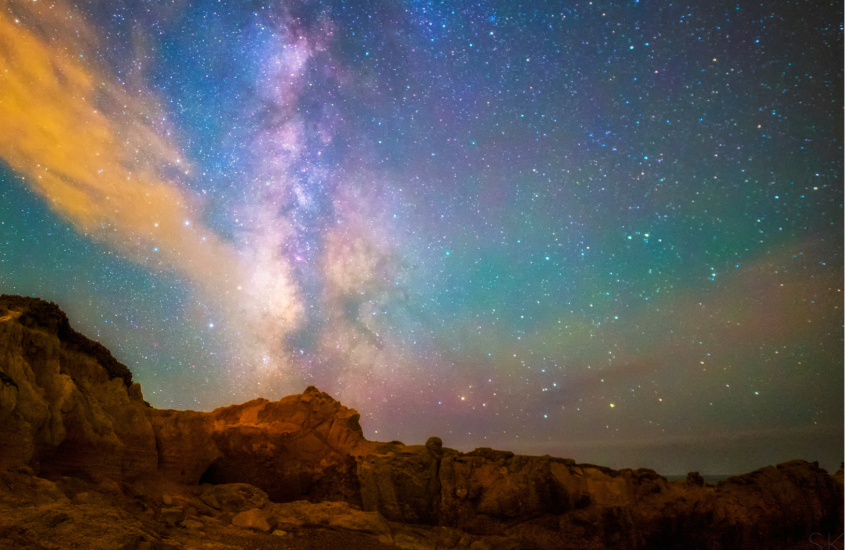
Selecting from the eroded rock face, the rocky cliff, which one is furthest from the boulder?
the eroded rock face

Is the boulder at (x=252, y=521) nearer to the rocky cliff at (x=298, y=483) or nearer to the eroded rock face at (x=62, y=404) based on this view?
the rocky cliff at (x=298, y=483)

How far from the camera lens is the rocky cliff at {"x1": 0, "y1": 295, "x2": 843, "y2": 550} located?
448 inches

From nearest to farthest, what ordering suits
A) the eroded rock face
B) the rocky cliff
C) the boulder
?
the eroded rock face → the rocky cliff → the boulder

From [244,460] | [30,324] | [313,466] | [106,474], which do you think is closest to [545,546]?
[313,466]

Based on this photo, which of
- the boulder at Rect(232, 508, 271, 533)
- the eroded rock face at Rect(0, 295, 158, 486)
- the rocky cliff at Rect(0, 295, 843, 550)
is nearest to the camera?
the eroded rock face at Rect(0, 295, 158, 486)

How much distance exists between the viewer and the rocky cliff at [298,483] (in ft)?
37.4

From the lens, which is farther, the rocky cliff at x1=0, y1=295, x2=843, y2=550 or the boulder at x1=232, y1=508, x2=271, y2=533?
the boulder at x1=232, y1=508, x2=271, y2=533

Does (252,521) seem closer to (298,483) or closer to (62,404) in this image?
(62,404)

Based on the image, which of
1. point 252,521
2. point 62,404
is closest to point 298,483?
point 252,521

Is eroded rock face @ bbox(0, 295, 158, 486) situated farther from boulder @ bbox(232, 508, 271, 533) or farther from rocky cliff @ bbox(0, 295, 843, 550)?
boulder @ bbox(232, 508, 271, 533)

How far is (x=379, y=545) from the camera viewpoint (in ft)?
49.9

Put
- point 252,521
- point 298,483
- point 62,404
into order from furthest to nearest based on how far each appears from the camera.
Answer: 1. point 298,483
2. point 252,521
3. point 62,404

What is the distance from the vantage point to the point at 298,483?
21203mm

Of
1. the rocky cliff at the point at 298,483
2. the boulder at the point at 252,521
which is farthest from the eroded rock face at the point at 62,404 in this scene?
the boulder at the point at 252,521
